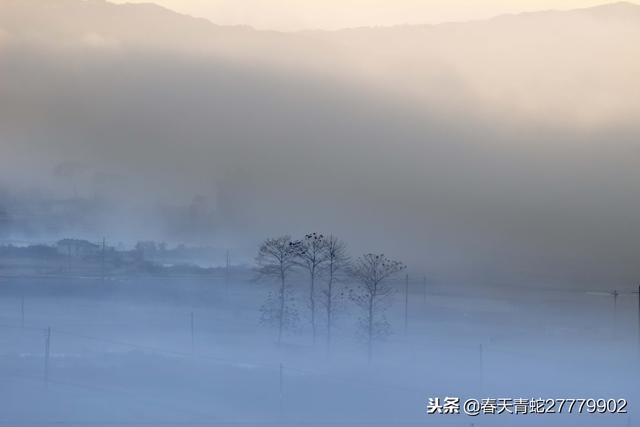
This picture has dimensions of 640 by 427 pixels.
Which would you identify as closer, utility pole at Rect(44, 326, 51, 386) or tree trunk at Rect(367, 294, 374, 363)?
utility pole at Rect(44, 326, 51, 386)

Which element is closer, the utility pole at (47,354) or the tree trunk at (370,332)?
the utility pole at (47,354)

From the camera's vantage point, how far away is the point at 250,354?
104ft

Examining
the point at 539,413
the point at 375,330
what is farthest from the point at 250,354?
the point at 539,413

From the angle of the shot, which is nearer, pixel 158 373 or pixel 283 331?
pixel 158 373

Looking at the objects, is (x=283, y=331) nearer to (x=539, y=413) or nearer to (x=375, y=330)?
(x=375, y=330)

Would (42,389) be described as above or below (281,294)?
below

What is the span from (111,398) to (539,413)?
38.4 feet

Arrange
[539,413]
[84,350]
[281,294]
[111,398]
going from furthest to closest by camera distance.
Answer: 1. [281,294]
2. [84,350]
3. [111,398]
4. [539,413]

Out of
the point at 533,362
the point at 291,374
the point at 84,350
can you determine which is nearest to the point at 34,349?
the point at 84,350

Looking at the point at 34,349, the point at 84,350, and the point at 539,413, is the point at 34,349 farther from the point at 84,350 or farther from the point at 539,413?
the point at 539,413

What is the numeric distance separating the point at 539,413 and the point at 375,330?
10696mm

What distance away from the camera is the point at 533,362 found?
102 feet

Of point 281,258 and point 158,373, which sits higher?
point 281,258

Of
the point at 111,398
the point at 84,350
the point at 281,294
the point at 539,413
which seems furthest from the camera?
the point at 281,294
